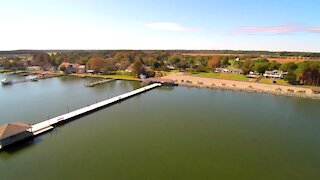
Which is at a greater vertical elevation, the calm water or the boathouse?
the boathouse

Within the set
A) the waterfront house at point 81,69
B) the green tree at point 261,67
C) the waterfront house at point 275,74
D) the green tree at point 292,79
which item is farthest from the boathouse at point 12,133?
the green tree at point 261,67

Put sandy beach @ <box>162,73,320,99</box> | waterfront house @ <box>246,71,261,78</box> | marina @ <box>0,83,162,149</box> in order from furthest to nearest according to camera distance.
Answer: waterfront house @ <box>246,71,261,78</box>
sandy beach @ <box>162,73,320,99</box>
marina @ <box>0,83,162,149</box>

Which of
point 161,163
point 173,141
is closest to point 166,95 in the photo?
point 173,141

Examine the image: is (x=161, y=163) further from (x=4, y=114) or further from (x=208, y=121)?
(x=4, y=114)

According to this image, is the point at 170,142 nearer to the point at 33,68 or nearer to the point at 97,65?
the point at 97,65

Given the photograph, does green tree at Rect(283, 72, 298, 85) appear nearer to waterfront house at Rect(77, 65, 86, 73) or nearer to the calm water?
the calm water

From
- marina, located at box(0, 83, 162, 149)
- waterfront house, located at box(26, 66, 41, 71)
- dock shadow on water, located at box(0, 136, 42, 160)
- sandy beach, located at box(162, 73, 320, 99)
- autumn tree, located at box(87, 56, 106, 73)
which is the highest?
autumn tree, located at box(87, 56, 106, 73)

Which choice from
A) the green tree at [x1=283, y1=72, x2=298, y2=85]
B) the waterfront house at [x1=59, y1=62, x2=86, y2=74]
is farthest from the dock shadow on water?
the waterfront house at [x1=59, y1=62, x2=86, y2=74]
